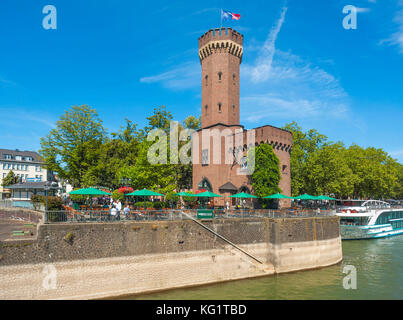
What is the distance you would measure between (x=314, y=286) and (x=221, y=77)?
33814 mm

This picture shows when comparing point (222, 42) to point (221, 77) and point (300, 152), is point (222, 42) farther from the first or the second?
point (300, 152)

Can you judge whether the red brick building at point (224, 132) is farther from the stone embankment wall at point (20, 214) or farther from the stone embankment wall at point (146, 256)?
the stone embankment wall at point (20, 214)

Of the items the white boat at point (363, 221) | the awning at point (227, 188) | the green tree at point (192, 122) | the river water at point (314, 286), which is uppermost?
the green tree at point (192, 122)

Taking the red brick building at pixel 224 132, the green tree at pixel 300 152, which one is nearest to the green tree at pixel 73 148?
the red brick building at pixel 224 132

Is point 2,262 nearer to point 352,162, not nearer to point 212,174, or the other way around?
point 212,174

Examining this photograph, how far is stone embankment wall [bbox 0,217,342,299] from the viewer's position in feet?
54.8

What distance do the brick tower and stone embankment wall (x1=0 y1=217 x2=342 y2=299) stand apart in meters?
23.2

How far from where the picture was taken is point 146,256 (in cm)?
2023

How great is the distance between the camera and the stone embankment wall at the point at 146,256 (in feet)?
54.8

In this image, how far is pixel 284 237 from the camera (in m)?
26.0

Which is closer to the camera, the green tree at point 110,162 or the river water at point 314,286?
the river water at point 314,286

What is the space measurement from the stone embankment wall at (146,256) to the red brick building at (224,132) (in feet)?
48.9

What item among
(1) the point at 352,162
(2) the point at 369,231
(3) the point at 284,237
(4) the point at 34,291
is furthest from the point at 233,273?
(1) the point at 352,162
